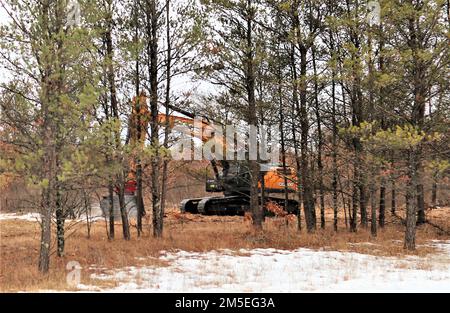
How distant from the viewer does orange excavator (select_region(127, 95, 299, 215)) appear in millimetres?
13805

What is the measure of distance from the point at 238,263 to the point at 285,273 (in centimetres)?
138

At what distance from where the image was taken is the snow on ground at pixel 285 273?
7027 millimetres

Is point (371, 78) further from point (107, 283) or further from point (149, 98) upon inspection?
point (107, 283)

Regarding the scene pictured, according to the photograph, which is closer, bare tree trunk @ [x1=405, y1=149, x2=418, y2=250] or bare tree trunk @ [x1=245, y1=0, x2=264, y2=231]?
bare tree trunk @ [x1=405, y1=149, x2=418, y2=250]

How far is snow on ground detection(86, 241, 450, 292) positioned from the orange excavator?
3.69m

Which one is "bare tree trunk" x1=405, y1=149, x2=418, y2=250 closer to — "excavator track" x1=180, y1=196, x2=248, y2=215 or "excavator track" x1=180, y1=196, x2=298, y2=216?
"excavator track" x1=180, y1=196, x2=298, y2=216
